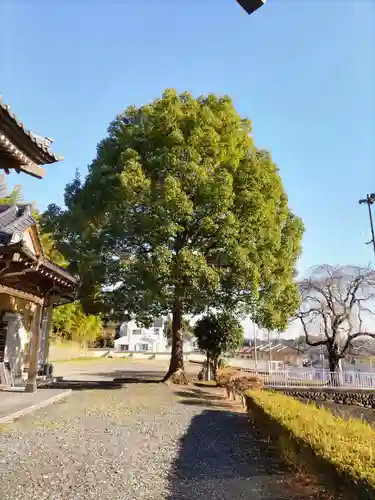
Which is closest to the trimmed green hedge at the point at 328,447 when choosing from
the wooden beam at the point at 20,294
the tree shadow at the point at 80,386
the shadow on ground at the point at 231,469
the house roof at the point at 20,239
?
the shadow on ground at the point at 231,469

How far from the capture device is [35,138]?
5.02m

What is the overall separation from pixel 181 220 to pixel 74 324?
32086mm

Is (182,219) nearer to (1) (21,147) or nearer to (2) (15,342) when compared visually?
(2) (15,342)

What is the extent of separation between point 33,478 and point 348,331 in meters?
23.5

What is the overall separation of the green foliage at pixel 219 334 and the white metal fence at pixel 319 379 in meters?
3.00

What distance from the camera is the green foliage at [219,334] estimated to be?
1998 cm

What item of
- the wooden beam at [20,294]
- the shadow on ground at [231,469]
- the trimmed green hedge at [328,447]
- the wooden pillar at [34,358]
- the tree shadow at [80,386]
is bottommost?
the shadow on ground at [231,469]

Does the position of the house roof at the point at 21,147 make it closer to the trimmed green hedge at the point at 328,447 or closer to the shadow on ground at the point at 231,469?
the shadow on ground at the point at 231,469

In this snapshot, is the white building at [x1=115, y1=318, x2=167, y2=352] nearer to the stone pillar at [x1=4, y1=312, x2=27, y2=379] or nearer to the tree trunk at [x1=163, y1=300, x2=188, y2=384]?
the tree trunk at [x1=163, y1=300, x2=188, y2=384]

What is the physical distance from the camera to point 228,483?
17.5 ft

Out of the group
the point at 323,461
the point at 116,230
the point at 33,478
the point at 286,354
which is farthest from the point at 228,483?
the point at 286,354

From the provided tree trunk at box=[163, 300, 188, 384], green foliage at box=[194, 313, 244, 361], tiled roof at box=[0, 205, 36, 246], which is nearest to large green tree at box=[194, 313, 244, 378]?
green foliage at box=[194, 313, 244, 361]

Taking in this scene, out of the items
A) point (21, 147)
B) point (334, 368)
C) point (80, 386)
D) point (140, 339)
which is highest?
point (21, 147)

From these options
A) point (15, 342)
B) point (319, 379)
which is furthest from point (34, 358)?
point (319, 379)
